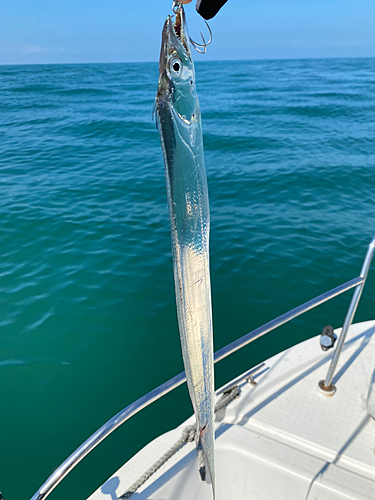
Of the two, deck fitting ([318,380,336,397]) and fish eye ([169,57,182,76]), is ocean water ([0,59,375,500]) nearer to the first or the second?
deck fitting ([318,380,336,397])

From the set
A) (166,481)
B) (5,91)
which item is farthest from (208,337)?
(5,91)

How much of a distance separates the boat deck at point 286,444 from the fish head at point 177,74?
2021 millimetres

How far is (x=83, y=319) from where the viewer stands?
5027 mm

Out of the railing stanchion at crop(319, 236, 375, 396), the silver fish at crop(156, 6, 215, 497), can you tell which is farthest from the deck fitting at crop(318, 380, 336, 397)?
the silver fish at crop(156, 6, 215, 497)

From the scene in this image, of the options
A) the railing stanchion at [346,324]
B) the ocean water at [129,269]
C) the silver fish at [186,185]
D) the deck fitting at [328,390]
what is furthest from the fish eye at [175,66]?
the ocean water at [129,269]

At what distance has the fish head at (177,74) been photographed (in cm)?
77

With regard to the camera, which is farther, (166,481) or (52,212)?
(52,212)

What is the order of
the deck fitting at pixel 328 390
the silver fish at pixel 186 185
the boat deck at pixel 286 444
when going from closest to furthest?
the silver fish at pixel 186 185
the boat deck at pixel 286 444
the deck fitting at pixel 328 390

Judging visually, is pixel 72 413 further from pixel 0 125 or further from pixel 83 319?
pixel 0 125

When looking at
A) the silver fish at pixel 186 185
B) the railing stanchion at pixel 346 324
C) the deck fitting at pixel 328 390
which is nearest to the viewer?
the silver fish at pixel 186 185

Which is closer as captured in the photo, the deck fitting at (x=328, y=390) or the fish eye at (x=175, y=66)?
the fish eye at (x=175, y=66)

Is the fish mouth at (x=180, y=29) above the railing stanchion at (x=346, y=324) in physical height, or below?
above

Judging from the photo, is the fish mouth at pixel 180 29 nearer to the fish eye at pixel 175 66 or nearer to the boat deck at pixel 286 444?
the fish eye at pixel 175 66

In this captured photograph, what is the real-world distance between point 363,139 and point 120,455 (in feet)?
45.7
